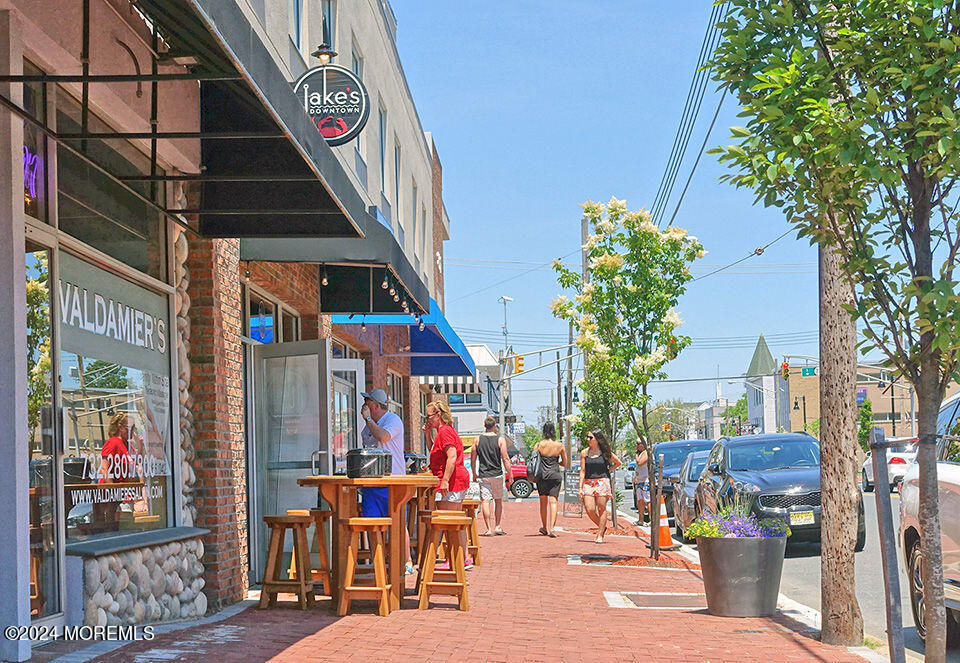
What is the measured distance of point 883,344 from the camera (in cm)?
571

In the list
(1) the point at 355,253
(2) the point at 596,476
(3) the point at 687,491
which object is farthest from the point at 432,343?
(1) the point at 355,253

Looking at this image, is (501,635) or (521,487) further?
(521,487)

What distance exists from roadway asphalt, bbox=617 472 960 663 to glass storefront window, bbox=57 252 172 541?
5.46m

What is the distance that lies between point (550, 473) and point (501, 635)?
370 inches

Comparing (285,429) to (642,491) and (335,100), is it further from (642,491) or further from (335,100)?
(642,491)

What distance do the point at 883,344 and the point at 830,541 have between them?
120 inches

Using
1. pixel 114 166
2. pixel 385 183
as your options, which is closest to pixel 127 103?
pixel 114 166

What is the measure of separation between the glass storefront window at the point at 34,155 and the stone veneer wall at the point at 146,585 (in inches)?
85.2

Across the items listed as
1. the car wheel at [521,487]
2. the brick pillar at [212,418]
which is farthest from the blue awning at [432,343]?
the car wheel at [521,487]

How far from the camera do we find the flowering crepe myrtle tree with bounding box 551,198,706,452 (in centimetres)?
1494

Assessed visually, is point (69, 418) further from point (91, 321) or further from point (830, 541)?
point (830, 541)

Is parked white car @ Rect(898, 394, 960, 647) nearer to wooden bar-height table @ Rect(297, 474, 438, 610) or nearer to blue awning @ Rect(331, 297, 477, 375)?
wooden bar-height table @ Rect(297, 474, 438, 610)

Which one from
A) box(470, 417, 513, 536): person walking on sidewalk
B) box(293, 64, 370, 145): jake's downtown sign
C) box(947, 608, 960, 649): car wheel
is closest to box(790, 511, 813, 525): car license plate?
box(470, 417, 513, 536): person walking on sidewalk

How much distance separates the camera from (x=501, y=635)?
7.98 m
